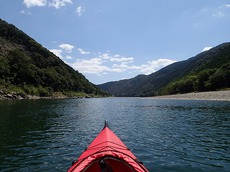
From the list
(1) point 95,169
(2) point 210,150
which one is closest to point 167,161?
(2) point 210,150

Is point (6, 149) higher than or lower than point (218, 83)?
lower

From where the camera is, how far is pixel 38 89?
6068 inches

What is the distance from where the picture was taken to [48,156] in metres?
16.8

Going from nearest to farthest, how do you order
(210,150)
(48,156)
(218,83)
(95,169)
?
(95,169), (48,156), (210,150), (218,83)

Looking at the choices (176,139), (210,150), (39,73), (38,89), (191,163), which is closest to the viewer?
(191,163)

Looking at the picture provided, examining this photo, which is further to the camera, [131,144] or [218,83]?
[218,83]

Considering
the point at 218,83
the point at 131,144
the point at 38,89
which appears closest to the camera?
the point at 131,144

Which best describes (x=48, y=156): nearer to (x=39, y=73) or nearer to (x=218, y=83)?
(x=218, y=83)

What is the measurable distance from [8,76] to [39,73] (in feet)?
130

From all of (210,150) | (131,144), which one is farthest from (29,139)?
(210,150)

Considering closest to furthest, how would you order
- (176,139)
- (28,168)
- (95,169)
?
(95,169)
(28,168)
(176,139)

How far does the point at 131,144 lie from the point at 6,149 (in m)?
11.2

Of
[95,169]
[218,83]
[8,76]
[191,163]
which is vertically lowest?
[191,163]

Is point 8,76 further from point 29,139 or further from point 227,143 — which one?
point 227,143
